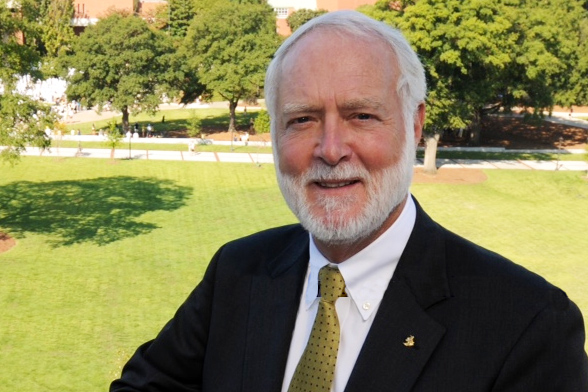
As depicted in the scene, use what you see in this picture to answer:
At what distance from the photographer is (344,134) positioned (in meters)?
2.59

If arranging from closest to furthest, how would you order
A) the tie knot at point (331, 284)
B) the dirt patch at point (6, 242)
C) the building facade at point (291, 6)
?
the tie knot at point (331, 284) → the dirt patch at point (6, 242) → the building facade at point (291, 6)

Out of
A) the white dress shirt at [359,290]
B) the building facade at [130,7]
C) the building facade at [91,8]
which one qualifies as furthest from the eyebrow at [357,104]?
the building facade at [91,8]

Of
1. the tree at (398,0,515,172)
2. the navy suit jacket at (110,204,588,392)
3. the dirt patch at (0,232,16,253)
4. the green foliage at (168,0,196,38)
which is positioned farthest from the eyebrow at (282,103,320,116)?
the green foliage at (168,0,196,38)

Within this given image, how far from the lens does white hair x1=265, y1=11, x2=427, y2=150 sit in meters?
2.65

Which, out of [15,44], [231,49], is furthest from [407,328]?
[231,49]

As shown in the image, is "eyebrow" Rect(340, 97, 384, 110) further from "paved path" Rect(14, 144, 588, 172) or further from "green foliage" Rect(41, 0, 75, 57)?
"green foliage" Rect(41, 0, 75, 57)

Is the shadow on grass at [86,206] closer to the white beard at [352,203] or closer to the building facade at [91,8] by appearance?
the white beard at [352,203]

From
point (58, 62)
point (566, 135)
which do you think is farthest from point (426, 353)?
point (566, 135)

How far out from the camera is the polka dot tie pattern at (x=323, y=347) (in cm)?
256

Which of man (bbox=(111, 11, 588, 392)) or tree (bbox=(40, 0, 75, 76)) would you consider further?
tree (bbox=(40, 0, 75, 76))

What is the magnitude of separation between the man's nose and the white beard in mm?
34

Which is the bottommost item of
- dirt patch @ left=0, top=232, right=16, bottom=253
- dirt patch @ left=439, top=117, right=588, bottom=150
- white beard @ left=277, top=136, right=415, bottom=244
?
dirt patch @ left=0, top=232, right=16, bottom=253

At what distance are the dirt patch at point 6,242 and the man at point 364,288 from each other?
75.9 ft

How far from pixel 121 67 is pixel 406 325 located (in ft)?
144
